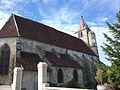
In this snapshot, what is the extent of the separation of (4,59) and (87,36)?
19.7 metres

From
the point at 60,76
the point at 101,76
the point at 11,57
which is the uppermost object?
the point at 11,57

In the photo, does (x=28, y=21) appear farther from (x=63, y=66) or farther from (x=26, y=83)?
(x=26, y=83)

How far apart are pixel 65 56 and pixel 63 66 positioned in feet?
11.2

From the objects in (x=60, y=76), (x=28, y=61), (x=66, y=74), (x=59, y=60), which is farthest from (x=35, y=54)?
(x=66, y=74)

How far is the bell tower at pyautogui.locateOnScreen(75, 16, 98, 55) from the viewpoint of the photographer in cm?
3297

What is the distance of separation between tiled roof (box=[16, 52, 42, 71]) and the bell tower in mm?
16057

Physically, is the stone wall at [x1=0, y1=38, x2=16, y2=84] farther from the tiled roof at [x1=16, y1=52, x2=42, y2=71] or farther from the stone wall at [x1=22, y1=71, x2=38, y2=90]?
the stone wall at [x1=22, y1=71, x2=38, y2=90]

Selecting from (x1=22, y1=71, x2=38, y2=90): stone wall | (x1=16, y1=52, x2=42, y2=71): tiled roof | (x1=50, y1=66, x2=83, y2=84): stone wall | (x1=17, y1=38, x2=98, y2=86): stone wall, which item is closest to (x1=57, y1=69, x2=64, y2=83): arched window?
(x1=50, y1=66, x2=83, y2=84): stone wall

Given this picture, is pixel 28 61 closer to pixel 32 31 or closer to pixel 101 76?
pixel 32 31

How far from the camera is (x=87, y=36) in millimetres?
33719

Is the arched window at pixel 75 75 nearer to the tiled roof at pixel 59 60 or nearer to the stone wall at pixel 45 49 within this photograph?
the tiled roof at pixel 59 60

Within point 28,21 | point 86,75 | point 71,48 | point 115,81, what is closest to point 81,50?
point 71,48

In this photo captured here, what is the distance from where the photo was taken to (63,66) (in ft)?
66.5

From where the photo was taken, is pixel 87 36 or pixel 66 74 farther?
pixel 87 36
